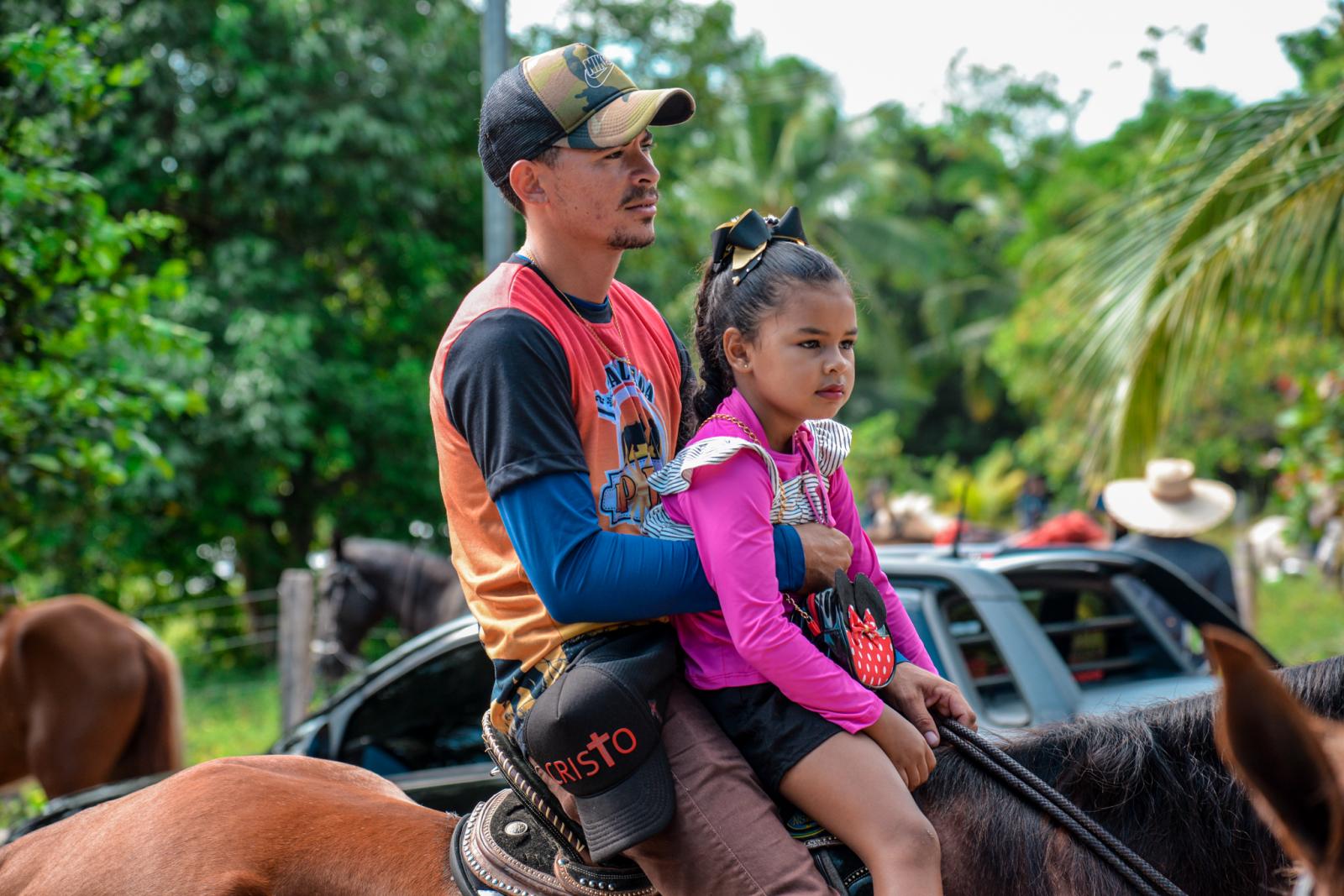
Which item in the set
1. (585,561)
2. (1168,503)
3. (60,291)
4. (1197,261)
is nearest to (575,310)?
(585,561)

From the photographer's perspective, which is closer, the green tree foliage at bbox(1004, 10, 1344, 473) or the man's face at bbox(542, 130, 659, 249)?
the man's face at bbox(542, 130, 659, 249)

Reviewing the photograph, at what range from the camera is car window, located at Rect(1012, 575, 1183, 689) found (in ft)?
17.4

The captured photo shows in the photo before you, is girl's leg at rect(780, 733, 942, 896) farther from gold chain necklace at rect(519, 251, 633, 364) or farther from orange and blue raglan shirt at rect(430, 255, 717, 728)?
gold chain necklace at rect(519, 251, 633, 364)

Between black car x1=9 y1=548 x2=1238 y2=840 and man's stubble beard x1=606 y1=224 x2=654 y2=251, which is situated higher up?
man's stubble beard x1=606 y1=224 x2=654 y2=251

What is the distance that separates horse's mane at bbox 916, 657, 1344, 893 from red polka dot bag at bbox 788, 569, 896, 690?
0.79ft

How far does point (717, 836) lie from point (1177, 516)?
6.42 meters

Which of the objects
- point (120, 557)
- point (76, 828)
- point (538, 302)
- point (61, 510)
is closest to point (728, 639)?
point (538, 302)

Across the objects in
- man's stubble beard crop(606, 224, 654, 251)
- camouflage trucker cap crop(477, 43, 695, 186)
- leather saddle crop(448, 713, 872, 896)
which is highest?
camouflage trucker cap crop(477, 43, 695, 186)

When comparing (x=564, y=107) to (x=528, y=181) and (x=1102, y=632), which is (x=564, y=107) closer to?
(x=528, y=181)

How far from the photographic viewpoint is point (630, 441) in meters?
2.17

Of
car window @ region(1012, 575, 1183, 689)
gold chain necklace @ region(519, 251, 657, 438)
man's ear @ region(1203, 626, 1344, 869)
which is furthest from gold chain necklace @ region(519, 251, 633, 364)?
car window @ region(1012, 575, 1183, 689)

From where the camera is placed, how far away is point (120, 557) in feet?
36.0

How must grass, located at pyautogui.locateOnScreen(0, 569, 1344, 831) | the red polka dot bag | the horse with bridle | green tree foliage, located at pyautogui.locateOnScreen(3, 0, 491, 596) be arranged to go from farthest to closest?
green tree foliage, located at pyautogui.locateOnScreen(3, 0, 491, 596) → grass, located at pyautogui.locateOnScreen(0, 569, 1344, 831) → the horse with bridle → the red polka dot bag

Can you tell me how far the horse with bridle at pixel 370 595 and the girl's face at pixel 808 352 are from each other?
692cm
